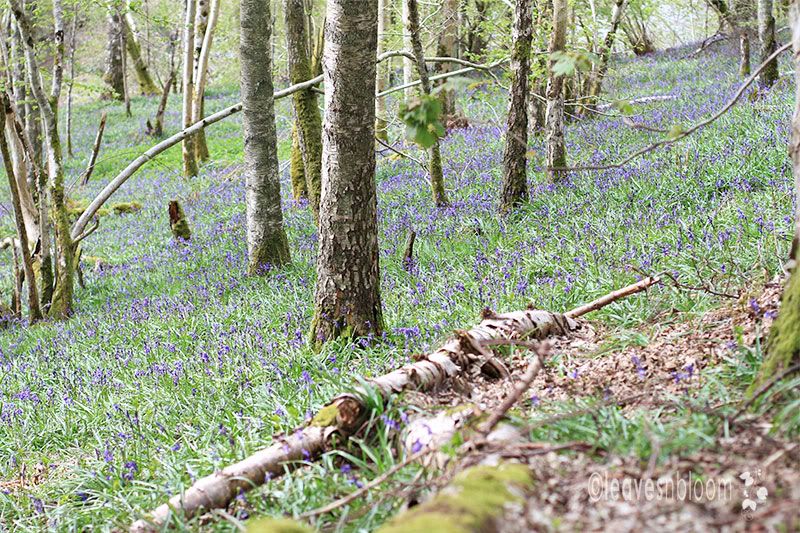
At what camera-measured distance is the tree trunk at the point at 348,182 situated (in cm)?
498

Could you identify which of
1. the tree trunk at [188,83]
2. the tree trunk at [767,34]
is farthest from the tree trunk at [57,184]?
the tree trunk at [767,34]

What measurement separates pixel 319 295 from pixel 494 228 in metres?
3.16

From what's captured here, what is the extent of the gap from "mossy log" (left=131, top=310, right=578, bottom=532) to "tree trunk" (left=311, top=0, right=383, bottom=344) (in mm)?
1320

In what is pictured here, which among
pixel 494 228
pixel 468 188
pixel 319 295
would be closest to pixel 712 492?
pixel 319 295

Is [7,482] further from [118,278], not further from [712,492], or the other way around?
[118,278]

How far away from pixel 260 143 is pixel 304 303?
2.66 meters

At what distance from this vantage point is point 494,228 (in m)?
7.95

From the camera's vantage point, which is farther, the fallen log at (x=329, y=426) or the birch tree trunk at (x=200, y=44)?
the birch tree trunk at (x=200, y=44)

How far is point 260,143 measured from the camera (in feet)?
27.8

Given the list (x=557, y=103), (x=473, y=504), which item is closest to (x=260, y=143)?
(x=557, y=103)

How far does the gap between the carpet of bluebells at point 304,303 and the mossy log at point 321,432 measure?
11cm

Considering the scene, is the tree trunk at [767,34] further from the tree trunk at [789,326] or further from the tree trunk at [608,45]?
the tree trunk at [789,326]

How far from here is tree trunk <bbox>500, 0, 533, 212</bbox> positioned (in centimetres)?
817

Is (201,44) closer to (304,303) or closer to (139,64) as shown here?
(304,303)
